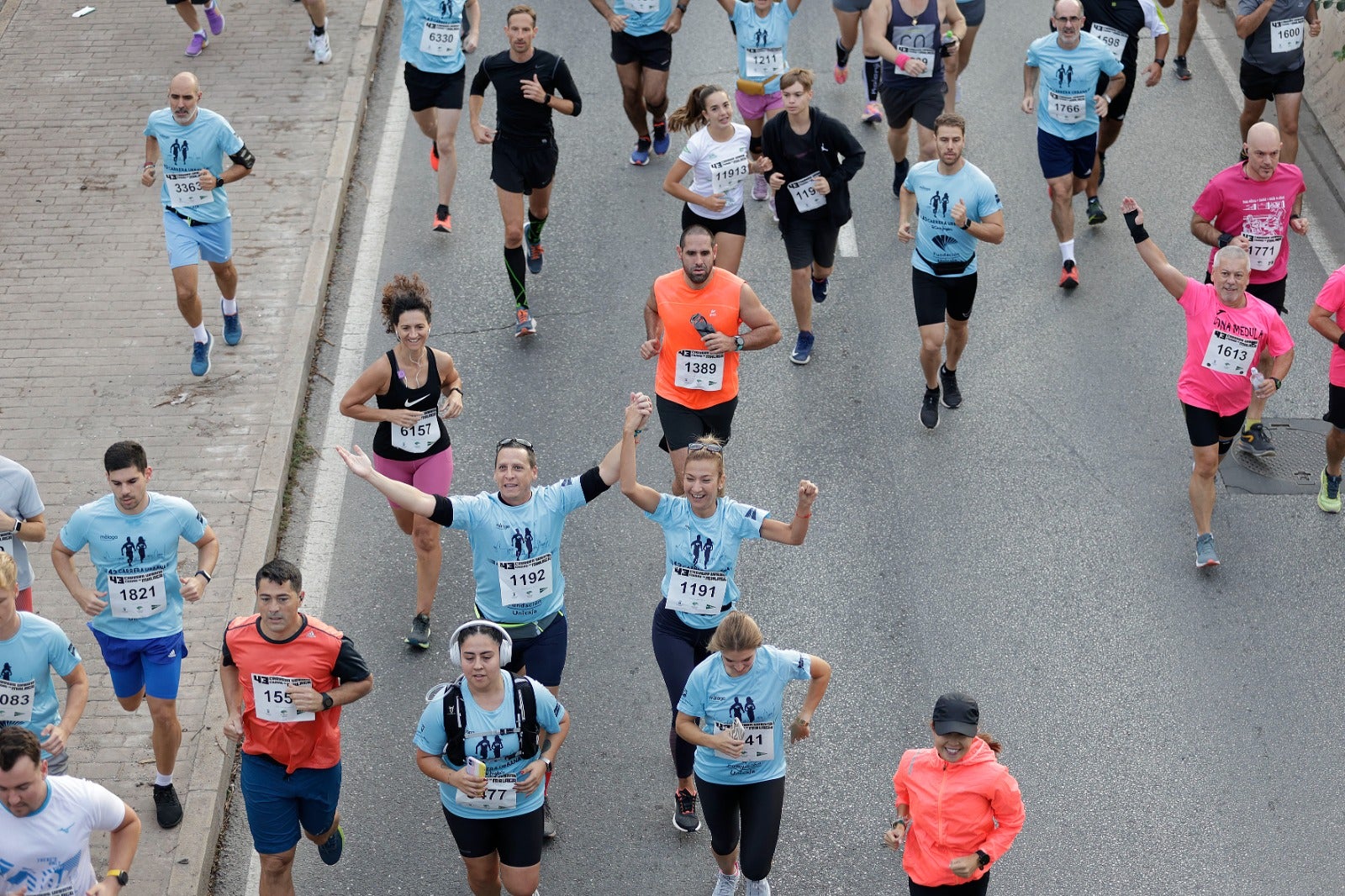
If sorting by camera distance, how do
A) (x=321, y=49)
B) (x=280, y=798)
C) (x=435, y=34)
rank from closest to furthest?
(x=280, y=798), (x=435, y=34), (x=321, y=49)

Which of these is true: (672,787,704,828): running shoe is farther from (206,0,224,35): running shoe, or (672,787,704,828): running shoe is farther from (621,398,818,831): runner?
(206,0,224,35): running shoe

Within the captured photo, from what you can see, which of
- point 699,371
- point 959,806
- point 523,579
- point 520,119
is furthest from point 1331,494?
point 520,119

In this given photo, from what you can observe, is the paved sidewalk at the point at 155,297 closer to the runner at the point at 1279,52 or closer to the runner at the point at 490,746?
the runner at the point at 490,746

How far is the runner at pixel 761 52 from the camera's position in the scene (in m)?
11.8

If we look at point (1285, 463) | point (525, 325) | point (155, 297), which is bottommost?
point (155, 297)

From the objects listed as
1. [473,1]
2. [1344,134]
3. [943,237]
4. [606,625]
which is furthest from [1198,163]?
[606,625]

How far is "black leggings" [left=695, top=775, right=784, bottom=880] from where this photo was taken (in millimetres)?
6613

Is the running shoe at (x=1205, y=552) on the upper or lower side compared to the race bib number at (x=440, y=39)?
lower

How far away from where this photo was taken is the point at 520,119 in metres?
10.8

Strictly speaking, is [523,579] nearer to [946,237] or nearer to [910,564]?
[910,564]

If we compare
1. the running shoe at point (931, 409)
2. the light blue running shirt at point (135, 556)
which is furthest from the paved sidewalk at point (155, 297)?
the running shoe at point (931, 409)

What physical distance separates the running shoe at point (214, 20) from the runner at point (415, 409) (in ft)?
23.5

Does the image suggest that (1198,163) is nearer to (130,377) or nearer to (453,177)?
(453,177)

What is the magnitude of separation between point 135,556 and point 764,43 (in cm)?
689
